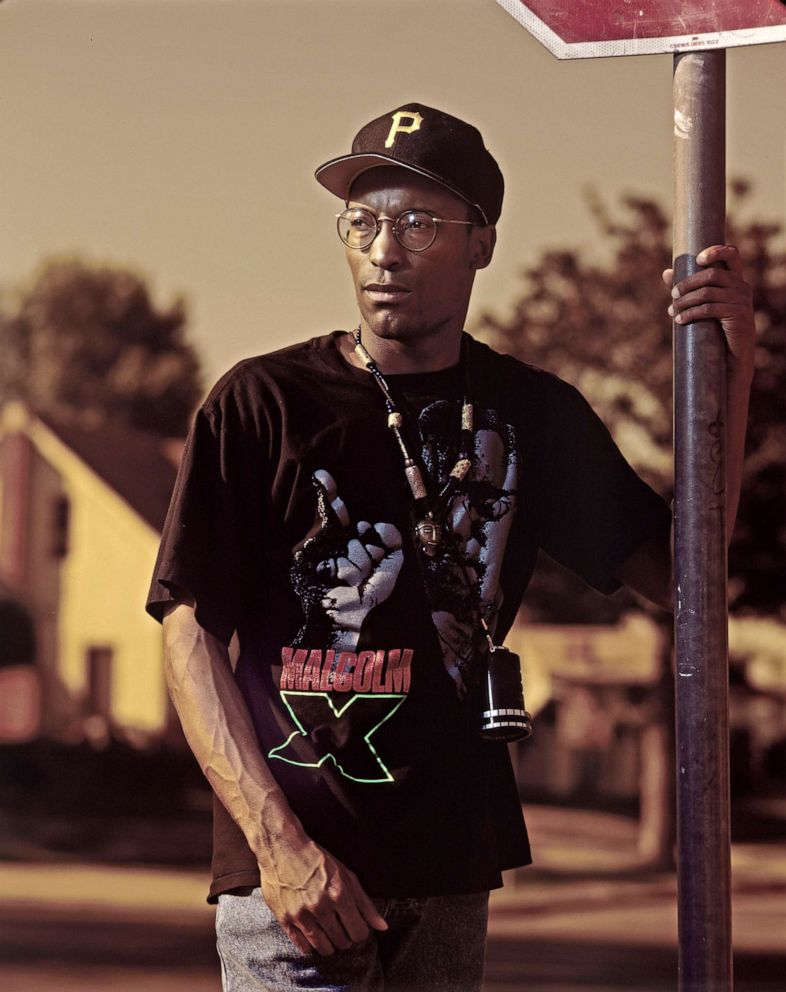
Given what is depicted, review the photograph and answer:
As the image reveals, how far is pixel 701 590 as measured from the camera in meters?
1.47

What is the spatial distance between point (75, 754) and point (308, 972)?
367 cm

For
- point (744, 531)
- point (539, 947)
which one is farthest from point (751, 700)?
point (539, 947)

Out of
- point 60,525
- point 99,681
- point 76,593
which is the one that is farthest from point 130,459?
point 99,681

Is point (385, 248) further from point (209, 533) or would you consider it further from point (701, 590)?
point (701, 590)

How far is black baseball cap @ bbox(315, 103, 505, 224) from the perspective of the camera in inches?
72.0

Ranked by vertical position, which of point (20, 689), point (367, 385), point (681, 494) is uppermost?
point (367, 385)

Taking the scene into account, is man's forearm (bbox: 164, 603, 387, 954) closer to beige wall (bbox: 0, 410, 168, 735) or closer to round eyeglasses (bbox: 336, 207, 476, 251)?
round eyeglasses (bbox: 336, 207, 476, 251)

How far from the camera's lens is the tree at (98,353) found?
4.94 meters

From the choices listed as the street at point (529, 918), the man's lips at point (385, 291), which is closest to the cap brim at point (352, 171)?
the man's lips at point (385, 291)

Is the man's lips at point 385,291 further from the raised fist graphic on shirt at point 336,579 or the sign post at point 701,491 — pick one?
the sign post at point 701,491

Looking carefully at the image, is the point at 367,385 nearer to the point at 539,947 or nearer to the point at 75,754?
the point at 539,947

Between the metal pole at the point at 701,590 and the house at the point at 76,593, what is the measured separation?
369 cm

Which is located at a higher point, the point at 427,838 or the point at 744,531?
the point at 744,531

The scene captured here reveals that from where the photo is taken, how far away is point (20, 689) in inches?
201
